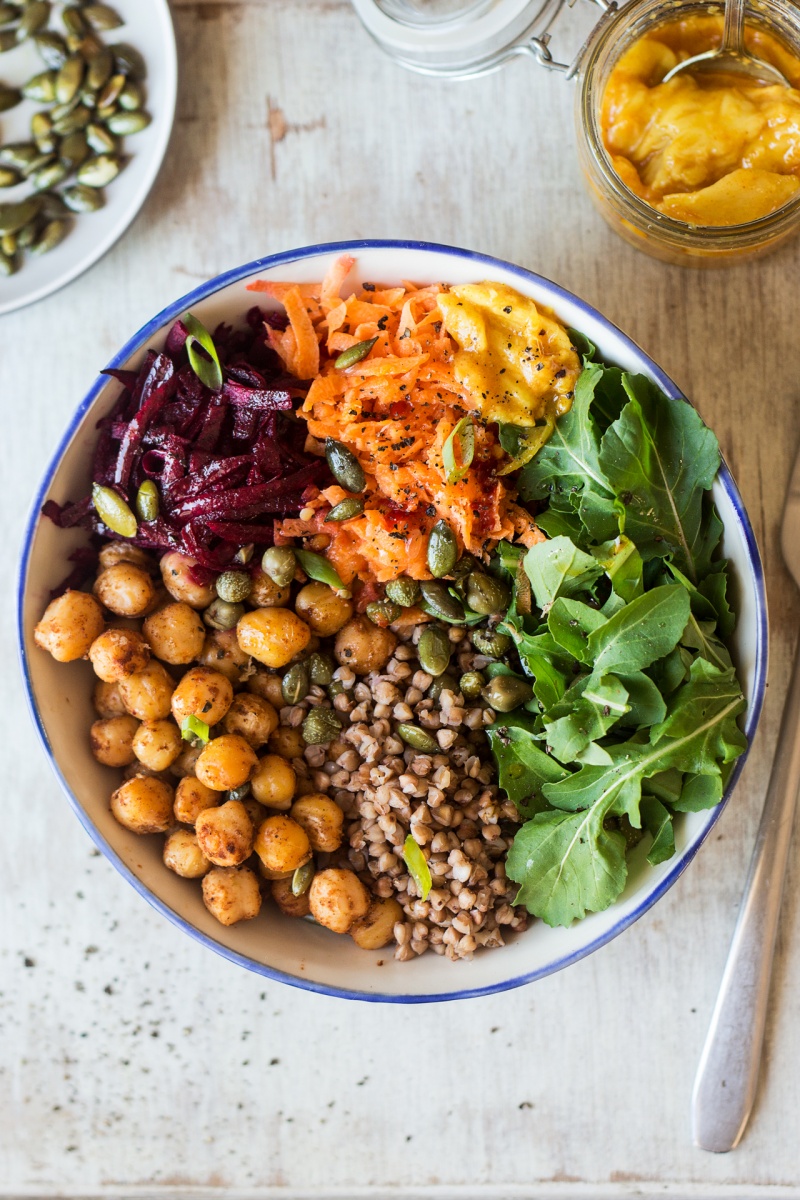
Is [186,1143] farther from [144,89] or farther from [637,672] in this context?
[144,89]

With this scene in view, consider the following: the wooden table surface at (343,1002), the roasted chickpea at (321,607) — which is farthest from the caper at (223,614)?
the wooden table surface at (343,1002)

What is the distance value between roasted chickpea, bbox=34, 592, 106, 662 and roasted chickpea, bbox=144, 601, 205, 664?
0.32 feet

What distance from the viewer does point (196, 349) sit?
1669 mm

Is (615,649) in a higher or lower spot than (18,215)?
lower

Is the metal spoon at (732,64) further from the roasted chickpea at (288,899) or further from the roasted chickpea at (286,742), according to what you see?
the roasted chickpea at (288,899)

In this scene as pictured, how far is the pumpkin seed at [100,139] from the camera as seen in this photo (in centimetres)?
200

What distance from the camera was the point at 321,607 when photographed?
5.57ft

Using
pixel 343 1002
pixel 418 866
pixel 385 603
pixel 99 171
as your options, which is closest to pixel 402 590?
pixel 385 603

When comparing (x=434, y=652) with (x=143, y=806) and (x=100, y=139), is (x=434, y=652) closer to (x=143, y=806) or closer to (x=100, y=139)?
(x=143, y=806)

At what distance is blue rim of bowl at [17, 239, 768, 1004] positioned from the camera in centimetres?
151

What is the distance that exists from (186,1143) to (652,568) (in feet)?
5.02

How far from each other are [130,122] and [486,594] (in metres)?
1.26

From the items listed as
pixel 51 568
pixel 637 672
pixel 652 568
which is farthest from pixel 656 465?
pixel 51 568

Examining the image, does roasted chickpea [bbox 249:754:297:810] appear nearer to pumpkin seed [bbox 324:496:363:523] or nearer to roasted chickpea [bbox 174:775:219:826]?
roasted chickpea [bbox 174:775:219:826]
